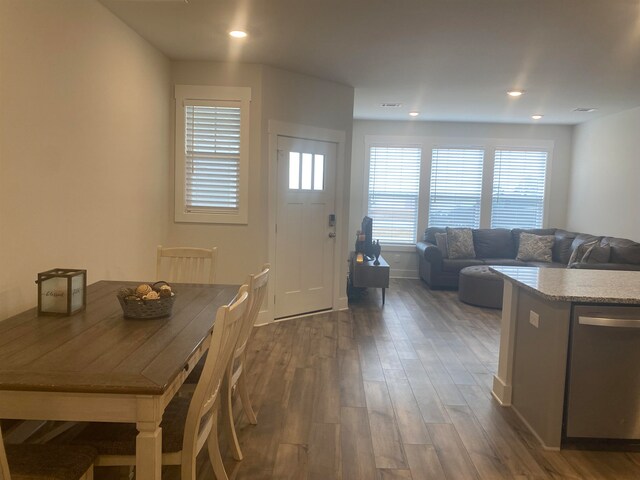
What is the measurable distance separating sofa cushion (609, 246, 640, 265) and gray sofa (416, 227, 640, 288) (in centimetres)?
7

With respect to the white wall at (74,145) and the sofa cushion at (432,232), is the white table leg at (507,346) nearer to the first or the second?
the white wall at (74,145)

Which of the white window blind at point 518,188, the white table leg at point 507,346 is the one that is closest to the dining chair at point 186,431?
the white table leg at point 507,346

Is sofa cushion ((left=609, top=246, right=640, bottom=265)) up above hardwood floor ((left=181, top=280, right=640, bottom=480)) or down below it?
above

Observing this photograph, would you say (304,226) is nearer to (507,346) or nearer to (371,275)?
(371,275)

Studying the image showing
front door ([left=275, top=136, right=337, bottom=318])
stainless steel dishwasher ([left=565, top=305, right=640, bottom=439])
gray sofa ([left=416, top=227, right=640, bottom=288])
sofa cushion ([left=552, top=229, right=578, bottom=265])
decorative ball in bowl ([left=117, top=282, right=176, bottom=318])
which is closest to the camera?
decorative ball in bowl ([left=117, top=282, right=176, bottom=318])

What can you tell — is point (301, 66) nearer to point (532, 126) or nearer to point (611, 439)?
point (611, 439)

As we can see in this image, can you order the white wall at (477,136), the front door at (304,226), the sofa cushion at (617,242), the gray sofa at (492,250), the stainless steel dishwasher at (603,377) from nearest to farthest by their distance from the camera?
the stainless steel dishwasher at (603,377), the front door at (304,226), the sofa cushion at (617,242), the gray sofa at (492,250), the white wall at (477,136)

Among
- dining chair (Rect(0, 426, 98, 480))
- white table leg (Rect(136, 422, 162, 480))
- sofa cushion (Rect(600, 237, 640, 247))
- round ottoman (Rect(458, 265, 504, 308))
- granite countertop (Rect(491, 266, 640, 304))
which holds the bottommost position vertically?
round ottoman (Rect(458, 265, 504, 308))

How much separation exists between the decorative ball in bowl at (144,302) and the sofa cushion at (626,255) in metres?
5.32

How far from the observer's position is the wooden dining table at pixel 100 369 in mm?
1458

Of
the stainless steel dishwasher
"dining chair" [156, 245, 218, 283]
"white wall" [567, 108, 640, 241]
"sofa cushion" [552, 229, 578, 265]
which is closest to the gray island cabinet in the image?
the stainless steel dishwasher

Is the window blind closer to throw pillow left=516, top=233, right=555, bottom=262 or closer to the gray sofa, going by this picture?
the gray sofa

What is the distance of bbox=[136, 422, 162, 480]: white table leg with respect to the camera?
57.9 inches

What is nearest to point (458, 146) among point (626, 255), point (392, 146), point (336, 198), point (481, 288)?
point (392, 146)
